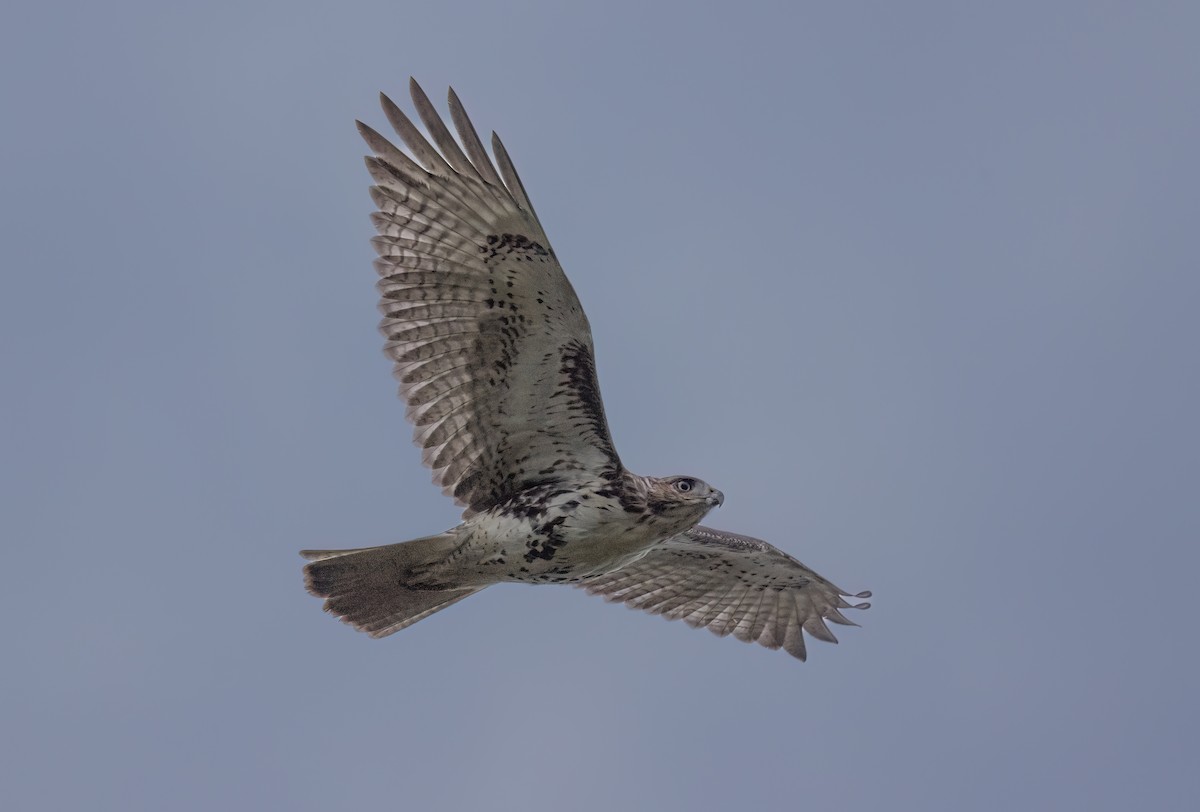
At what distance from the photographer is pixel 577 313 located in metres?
10.9

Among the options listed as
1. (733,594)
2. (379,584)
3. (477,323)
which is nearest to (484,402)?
(477,323)

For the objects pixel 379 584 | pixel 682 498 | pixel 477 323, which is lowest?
pixel 379 584

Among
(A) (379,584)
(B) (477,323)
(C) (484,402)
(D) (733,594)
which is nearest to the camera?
(B) (477,323)

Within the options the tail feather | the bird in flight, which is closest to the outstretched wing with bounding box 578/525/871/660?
the bird in flight

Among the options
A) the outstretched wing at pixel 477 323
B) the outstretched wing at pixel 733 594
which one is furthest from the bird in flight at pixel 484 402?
the outstretched wing at pixel 733 594

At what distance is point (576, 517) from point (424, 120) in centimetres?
296

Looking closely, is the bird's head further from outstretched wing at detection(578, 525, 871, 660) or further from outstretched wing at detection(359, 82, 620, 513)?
outstretched wing at detection(578, 525, 871, 660)

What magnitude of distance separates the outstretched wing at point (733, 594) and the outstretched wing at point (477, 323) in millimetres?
2544

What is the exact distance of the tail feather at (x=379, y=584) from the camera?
1130 centimetres

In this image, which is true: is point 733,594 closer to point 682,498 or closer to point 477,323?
point 682,498

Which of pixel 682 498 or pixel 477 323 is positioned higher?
pixel 477 323

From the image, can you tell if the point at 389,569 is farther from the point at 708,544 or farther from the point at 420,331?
the point at 708,544

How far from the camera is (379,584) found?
11539mm

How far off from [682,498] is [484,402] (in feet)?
5.19
